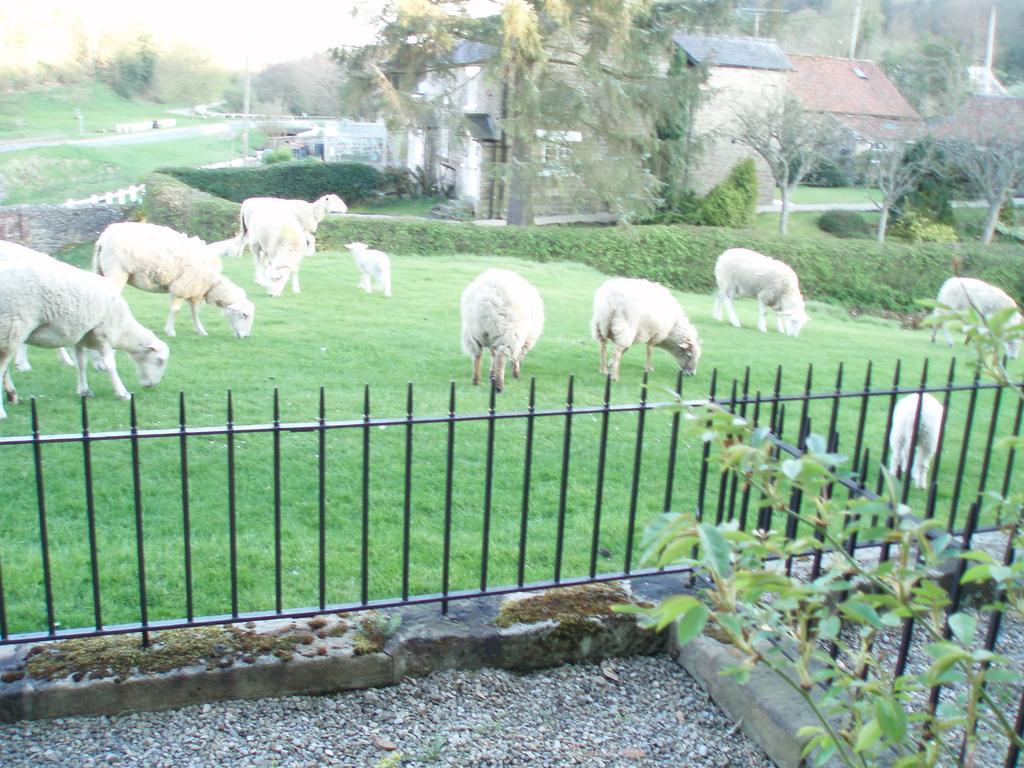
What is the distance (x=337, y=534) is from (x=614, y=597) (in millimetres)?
1946

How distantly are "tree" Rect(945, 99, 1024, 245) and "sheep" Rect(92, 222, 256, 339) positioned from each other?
2939 centimetres


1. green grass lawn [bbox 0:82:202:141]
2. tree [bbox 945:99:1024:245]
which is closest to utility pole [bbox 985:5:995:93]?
tree [bbox 945:99:1024:245]

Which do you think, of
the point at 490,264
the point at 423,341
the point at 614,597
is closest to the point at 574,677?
the point at 614,597

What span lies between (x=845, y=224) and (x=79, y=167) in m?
32.2

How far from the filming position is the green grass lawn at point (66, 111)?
46.8m

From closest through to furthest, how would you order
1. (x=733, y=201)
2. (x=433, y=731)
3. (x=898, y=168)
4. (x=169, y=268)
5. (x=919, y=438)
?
(x=433, y=731) < (x=919, y=438) < (x=169, y=268) < (x=733, y=201) < (x=898, y=168)

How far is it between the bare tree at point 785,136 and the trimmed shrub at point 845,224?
255 centimetres

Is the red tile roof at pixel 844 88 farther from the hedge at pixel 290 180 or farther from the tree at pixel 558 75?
the hedge at pixel 290 180

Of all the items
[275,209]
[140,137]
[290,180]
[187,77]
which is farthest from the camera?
[187,77]

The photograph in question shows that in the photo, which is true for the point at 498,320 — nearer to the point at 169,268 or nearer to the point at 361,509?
the point at 361,509

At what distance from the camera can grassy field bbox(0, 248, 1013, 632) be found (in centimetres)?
504

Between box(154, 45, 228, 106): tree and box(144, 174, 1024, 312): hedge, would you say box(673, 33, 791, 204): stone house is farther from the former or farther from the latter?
box(154, 45, 228, 106): tree

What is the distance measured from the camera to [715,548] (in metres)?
1.88

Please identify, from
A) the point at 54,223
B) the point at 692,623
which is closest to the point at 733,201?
the point at 54,223
